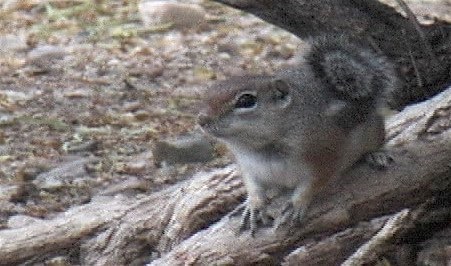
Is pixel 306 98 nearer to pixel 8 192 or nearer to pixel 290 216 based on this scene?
pixel 290 216

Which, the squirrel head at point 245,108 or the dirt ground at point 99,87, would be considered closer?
the squirrel head at point 245,108

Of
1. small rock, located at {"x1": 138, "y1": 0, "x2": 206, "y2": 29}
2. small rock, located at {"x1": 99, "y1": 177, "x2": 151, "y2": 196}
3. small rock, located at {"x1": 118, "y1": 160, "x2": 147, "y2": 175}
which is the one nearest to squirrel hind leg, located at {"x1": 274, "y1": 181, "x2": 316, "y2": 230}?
small rock, located at {"x1": 99, "y1": 177, "x2": 151, "y2": 196}

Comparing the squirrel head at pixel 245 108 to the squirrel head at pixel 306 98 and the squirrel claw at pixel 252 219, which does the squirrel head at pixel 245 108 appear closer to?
the squirrel head at pixel 306 98

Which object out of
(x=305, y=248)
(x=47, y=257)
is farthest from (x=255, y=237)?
(x=47, y=257)

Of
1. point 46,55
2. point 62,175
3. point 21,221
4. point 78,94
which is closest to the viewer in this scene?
point 21,221

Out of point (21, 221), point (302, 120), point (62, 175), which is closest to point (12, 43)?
point (62, 175)

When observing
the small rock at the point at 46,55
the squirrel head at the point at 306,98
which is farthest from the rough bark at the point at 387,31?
the small rock at the point at 46,55

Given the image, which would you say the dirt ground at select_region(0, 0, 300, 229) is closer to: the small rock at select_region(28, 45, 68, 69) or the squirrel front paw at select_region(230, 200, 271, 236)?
the small rock at select_region(28, 45, 68, 69)
